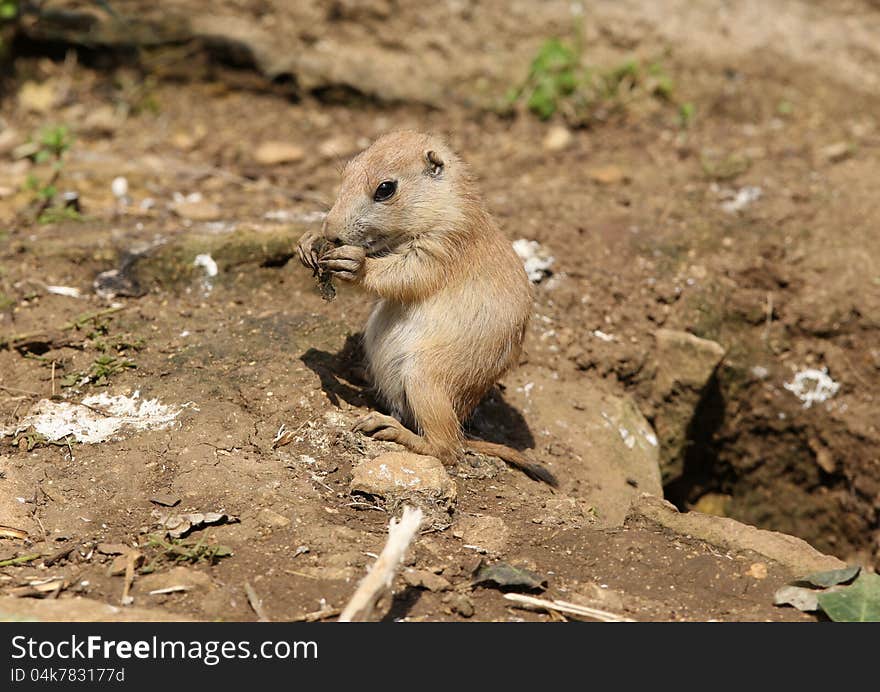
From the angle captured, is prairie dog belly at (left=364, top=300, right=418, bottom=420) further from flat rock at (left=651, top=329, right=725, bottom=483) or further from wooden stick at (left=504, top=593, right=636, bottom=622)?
A: flat rock at (left=651, top=329, right=725, bottom=483)

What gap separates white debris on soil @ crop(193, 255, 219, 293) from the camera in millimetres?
6238

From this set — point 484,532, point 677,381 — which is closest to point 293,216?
point 677,381

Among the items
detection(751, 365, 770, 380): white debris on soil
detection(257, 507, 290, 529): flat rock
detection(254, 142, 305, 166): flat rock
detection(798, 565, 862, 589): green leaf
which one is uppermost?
detection(254, 142, 305, 166): flat rock

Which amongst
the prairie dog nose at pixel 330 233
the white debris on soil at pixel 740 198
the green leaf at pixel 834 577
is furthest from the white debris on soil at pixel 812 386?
the prairie dog nose at pixel 330 233

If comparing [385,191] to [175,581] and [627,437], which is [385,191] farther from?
[627,437]

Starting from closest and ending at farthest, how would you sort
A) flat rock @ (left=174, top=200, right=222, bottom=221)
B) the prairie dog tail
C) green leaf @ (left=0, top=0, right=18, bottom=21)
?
the prairie dog tail < flat rock @ (left=174, top=200, right=222, bottom=221) < green leaf @ (left=0, top=0, right=18, bottom=21)

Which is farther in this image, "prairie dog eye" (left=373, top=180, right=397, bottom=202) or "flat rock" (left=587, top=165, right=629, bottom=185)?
"flat rock" (left=587, top=165, right=629, bottom=185)

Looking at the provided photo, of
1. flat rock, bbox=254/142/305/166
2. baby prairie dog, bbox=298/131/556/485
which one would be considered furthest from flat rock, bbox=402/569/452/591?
flat rock, bbox=254/142/305/166

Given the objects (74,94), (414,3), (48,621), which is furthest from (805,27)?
(48,621)

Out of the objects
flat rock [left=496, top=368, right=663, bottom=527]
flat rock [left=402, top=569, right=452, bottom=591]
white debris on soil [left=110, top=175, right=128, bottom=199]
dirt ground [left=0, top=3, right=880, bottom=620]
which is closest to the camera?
flat rock [left=402, top=569, right=452, bottom=591]

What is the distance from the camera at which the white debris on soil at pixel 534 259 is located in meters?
6.77

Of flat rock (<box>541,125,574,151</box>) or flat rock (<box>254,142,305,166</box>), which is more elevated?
flat rock (<box>541,125,574,151</box>)

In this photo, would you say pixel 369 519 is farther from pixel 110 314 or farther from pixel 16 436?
pixel 110 314

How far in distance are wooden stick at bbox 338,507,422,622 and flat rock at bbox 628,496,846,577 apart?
157cm
